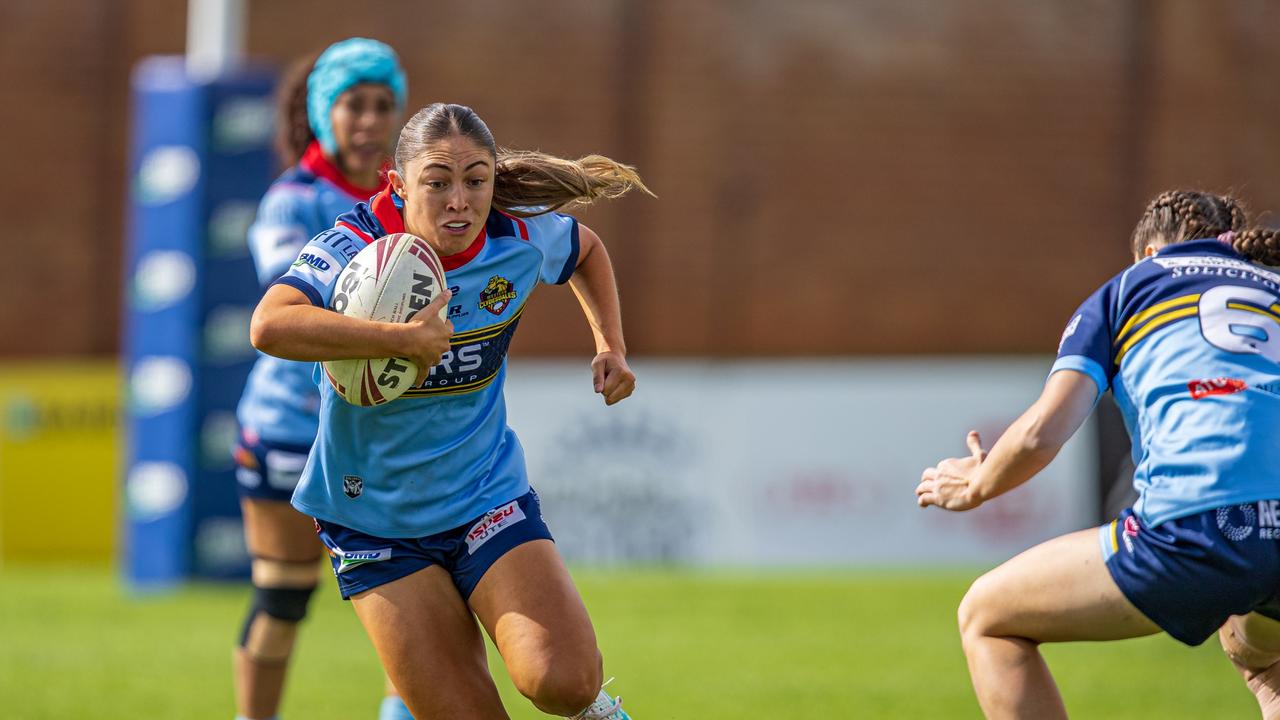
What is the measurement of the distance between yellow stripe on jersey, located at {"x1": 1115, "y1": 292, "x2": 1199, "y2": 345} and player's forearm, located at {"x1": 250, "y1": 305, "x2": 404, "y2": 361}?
1.69 m

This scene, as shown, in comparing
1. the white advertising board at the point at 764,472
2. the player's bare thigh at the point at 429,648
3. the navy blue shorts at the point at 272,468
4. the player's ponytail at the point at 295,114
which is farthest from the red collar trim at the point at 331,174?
the white advertising board at the point at 764,472

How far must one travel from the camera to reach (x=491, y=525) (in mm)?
3977

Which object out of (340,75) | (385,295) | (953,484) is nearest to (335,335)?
(385,295)

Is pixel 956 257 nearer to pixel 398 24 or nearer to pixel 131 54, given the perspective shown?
pixel 398 24

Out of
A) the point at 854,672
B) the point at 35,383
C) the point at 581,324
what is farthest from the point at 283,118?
the point at 581,324

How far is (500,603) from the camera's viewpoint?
152 inches

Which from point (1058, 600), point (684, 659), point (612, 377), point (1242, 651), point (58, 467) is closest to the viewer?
point (1058, 600)

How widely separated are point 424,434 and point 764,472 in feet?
31.5

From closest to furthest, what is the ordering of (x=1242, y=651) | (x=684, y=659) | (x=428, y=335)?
(x=428, y=335)
(x=1242, y=651)
(x=684, y=659)

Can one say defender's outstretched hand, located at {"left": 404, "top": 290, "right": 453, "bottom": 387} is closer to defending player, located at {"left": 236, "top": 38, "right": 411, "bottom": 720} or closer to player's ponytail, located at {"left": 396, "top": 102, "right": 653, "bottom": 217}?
player's ponytail, located at {"left": 396, "top": 102, "right": 653, "bottom": 217}

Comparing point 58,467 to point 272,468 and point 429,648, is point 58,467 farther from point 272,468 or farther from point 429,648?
point 429,648

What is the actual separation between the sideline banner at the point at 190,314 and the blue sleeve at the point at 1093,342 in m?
8.30

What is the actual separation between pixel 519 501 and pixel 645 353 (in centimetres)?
1436

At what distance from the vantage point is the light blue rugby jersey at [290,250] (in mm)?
5098
